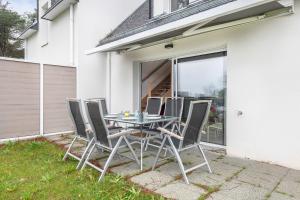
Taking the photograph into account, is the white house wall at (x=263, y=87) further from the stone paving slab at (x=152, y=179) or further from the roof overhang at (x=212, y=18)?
the stone paving slab at (x=152, y=179)

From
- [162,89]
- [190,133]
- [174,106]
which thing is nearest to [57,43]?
[162,89]

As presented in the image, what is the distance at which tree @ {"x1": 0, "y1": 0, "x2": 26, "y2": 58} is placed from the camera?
19.7m

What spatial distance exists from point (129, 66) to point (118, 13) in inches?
→ 112

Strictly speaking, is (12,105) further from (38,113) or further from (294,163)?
(294,163)

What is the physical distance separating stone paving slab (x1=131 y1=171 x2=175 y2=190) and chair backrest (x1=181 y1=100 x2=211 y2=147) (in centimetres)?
70

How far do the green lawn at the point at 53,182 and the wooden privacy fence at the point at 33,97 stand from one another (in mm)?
2192

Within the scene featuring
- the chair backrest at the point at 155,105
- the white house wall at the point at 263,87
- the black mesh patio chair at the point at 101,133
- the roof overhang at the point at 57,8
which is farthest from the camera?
the roof overhang at the point at 57,8

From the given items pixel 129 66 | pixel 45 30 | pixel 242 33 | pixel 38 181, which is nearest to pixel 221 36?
pixel 242 33

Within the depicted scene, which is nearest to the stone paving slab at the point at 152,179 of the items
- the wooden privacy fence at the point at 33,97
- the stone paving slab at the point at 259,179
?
the stone paving slab at the point at 259,179

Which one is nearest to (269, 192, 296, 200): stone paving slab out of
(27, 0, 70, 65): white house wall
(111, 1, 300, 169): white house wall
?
(111, 1, 300, 169): white house wall

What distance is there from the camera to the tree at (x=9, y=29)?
775 inches

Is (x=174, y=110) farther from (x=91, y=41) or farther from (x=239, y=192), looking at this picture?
(x=91, y=41)

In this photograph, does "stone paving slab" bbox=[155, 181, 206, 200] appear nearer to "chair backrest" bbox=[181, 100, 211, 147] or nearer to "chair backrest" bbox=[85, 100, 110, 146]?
"chair backrest" bbox=[181, 100, 211, 147]

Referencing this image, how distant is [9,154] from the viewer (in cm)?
570
